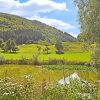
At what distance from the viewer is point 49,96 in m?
12.0

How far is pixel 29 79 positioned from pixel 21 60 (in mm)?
94426

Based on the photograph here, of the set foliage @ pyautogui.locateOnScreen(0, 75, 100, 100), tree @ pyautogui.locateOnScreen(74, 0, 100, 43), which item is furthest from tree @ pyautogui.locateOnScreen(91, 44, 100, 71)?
foliage @ pyautogui.locateOnScreen(0, 75, 100, 100)

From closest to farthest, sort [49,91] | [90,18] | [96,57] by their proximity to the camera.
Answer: [49,91], [90,18], [96,57]

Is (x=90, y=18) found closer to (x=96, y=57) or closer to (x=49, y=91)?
(x=96, y=57)

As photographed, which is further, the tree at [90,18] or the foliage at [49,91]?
the tree at [90,18]

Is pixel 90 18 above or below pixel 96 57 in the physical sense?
above

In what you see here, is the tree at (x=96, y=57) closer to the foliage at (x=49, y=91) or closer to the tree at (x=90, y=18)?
the tree at (x=90, y=18)

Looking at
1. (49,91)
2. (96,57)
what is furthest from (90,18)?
(49,91)

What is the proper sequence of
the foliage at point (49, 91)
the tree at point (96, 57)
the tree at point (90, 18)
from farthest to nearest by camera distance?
the tree at point (96, 57) < the tree at point (90, 18) < the foliage at point (49, 91)

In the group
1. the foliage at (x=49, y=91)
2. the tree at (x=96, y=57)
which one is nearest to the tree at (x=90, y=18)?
the tree at (x=96, y=57)

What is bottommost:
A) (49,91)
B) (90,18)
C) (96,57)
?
(49,91)

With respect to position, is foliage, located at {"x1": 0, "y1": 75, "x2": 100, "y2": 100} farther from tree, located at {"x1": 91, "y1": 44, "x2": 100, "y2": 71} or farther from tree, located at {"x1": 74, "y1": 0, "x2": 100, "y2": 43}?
tree, located at {"x1": 91, "y1": 44, "x2": 100, "y2": 71}

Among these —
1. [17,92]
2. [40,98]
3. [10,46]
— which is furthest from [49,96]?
[10,46]

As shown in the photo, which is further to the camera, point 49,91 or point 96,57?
point 96,57
